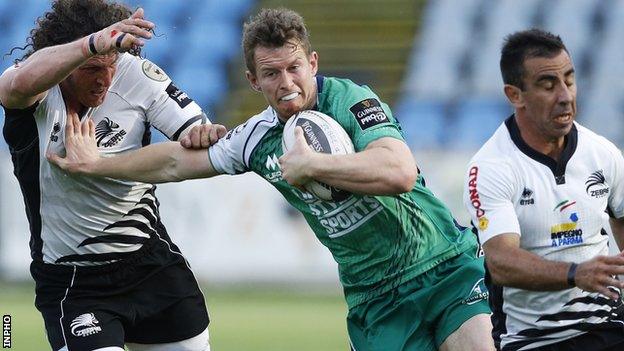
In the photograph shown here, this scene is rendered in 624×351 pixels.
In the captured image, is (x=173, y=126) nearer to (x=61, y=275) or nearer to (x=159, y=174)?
(x=159, y=174)

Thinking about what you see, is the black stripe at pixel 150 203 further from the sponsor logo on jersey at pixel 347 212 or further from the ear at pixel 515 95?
the ear at pixel 515 95

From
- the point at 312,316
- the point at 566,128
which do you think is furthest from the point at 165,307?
the point at 312,316

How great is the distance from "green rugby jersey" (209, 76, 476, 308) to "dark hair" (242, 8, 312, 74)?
259 mm

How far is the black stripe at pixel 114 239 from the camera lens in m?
6.96

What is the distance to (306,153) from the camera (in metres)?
5.77

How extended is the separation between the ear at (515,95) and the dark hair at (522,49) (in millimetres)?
20

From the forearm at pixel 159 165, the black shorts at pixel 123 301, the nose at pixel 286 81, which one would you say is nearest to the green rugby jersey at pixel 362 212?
the forearm at pixel 159 165

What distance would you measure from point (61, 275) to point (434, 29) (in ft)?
57.5

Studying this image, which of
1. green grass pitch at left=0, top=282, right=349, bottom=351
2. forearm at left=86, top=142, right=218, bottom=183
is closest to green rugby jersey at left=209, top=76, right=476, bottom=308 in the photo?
forearm at left=86, top=142, right=218, bottom=183

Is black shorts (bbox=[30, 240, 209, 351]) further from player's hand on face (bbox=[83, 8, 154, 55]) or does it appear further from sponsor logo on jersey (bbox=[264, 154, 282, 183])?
player's hand on face (bbox=[83, 8, 154, 55])

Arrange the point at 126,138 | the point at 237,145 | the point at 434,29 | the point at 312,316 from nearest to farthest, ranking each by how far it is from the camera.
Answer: the point at 237,145, the point at 126,138, the point at 312,316, the point at 434,29

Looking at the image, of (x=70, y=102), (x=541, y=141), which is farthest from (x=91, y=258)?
(x=541, y=141)

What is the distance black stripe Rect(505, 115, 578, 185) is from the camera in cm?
607

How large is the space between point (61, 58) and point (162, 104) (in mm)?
911
